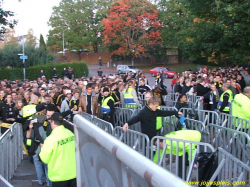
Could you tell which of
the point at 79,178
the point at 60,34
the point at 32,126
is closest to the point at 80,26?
the point at 60,34

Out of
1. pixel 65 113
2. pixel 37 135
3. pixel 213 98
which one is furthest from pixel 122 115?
pixel 37 135

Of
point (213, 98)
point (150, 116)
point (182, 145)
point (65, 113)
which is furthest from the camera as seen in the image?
point (213, 98)

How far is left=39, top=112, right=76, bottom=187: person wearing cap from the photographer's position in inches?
153

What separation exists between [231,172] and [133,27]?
40994mm

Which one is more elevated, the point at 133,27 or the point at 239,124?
the point at 133,27

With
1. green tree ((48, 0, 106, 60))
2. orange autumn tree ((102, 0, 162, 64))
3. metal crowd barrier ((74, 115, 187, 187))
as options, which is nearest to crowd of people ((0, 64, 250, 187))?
metal crowd barrier ((74, 115, 187, 187))

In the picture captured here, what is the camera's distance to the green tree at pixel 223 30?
13148mm

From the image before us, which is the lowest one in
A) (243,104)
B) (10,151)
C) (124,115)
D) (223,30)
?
(10,151)

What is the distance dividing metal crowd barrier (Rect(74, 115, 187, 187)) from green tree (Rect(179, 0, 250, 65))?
1296cm

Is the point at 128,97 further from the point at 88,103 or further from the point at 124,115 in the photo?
the point at 88,103

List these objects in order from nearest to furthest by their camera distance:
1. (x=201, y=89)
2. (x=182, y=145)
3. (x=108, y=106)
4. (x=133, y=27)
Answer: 1. (x=182, y=145)
2. (x=108, y=106)
3. (x=201, y=89)
4. (x=133, y=27)

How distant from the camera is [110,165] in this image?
146cm

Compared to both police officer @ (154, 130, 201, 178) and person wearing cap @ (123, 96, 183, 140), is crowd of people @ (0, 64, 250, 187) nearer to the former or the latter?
person wearing cap @ (123, 96, 183, 140)

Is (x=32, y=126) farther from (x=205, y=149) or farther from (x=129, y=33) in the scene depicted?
(x=129, y=33)
